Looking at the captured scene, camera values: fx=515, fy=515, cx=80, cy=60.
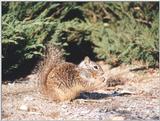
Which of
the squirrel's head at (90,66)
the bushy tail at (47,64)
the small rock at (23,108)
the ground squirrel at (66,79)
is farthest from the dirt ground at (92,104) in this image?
the squirrel's head at (90,66)

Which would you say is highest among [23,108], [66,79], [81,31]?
[81,31]

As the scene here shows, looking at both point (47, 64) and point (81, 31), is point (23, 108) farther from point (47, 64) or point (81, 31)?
point (81, 31)

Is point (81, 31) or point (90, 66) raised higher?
point (81, 31)

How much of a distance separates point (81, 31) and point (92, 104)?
11.5ft

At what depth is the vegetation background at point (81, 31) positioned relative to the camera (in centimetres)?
869

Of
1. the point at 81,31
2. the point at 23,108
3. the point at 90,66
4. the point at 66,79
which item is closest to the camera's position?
the point at 23,108

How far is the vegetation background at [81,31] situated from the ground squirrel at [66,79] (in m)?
1.35

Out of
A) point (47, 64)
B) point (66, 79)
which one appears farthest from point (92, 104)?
point (47, 64)

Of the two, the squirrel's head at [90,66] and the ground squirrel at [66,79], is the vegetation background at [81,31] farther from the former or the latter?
the squirrel's head at [90,66]

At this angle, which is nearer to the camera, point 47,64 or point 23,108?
point 23,108

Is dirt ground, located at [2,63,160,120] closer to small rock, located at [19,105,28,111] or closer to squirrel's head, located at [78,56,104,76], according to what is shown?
small rock, located at [19,105,28,111]

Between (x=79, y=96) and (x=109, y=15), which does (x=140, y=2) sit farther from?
(x=79, y=96)

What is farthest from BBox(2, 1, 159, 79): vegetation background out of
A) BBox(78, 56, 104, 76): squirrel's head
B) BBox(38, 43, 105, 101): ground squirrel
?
BBox(78, 56, 104, 76): squirrel's head

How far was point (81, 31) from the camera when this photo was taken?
33.5ft
